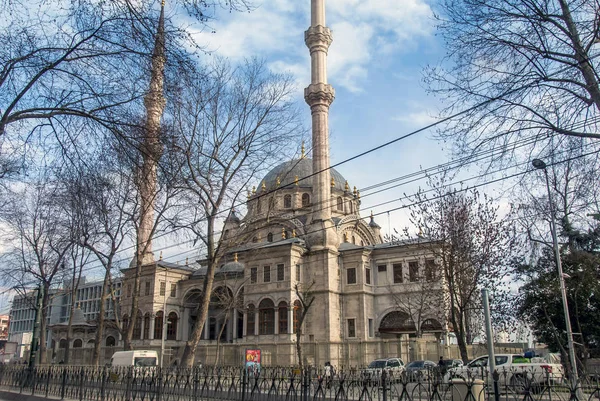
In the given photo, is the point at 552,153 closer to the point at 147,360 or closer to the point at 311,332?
the point at 147,360

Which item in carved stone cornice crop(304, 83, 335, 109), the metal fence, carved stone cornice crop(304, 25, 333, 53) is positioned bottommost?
the metal fence

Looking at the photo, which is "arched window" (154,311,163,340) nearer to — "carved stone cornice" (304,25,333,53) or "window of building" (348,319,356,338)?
"window of building" (348,319,356,338)

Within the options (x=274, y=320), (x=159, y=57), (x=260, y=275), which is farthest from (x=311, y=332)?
(x=159, y=57)

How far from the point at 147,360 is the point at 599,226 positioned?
887 inches

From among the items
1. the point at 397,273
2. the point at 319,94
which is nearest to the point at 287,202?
the point at 319,94

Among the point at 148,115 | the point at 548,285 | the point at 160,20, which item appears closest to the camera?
the point at 160,20

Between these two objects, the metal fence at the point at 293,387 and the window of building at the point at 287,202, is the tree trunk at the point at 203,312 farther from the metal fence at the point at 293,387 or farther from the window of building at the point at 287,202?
the window of building at the point at 287,202

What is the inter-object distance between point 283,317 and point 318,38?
69.4 ft

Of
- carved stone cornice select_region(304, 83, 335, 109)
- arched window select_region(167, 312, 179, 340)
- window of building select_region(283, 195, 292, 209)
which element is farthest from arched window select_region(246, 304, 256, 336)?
carved stone cornice select_region(304, 83, 335, 109)

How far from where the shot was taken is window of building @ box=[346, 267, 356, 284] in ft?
126

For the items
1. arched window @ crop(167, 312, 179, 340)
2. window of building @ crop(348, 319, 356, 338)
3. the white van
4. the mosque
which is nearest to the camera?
the white van

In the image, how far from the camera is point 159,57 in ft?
29.5

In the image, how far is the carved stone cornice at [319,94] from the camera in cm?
3897

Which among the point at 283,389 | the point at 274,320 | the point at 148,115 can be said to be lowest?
the point at 283,389
